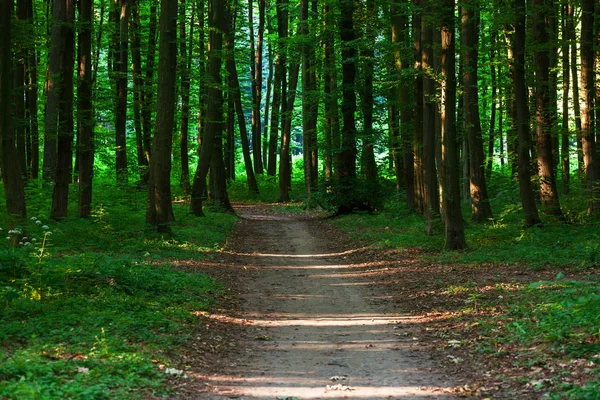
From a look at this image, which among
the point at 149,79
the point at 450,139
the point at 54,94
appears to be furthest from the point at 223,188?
the point at 450,139

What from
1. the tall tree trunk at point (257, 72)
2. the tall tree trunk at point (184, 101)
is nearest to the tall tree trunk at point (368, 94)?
the tall tree trunk at point (184, 101)

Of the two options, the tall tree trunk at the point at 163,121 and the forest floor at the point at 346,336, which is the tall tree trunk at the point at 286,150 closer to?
the tall tree trunk at the point at 163,121

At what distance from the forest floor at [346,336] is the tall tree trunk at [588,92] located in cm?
660

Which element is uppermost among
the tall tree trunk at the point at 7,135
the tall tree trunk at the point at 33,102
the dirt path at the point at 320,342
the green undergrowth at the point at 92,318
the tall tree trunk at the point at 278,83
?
the tall tree trunk at the point at 278,83

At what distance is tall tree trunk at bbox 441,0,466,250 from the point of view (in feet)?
44.6

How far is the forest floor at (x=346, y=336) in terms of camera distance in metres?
5.98

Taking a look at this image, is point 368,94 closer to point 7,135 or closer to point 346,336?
point 7,135

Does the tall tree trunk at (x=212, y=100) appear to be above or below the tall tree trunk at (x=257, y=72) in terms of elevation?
below

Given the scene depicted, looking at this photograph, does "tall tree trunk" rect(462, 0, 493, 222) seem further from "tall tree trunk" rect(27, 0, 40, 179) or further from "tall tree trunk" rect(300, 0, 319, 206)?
"tall tree trunk" rect(27, 0, 40, 179)

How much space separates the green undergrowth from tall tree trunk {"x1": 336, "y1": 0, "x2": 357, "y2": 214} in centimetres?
1157

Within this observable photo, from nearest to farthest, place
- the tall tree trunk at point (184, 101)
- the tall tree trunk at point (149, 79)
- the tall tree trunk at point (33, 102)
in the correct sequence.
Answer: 1. the tall tree trunk at point (33, 102)
2. the tall tree trunk at point (184, 101)
3. the tall tree trunk at point (149, 79)

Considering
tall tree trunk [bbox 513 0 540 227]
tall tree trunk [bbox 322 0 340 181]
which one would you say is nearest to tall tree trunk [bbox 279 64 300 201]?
tall tree trunk [bbox 322 0 340 181]

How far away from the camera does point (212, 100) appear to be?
71.2 ft

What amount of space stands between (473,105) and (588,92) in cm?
309
